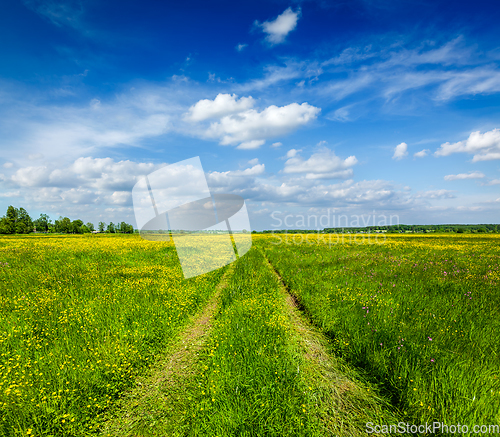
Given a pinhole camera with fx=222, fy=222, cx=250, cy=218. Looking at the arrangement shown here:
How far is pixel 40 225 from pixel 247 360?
200 metres

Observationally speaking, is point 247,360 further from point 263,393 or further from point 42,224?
point 42,224

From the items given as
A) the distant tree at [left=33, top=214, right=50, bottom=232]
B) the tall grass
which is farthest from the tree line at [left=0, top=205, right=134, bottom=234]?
the tall grass

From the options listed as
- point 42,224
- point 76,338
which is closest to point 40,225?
point 42,224

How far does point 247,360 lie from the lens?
4.47 meters

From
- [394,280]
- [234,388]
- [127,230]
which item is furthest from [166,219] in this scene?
[127,230]

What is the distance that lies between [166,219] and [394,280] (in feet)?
31.1

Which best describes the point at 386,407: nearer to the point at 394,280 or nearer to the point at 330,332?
the point at 330,332

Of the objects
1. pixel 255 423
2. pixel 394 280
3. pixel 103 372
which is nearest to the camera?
pixel 255 423

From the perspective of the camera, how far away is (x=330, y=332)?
5.77m

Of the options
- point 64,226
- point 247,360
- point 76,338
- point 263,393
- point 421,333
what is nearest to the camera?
point 263,393

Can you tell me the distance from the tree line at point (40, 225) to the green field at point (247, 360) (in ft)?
374

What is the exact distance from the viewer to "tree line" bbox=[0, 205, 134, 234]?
86.9 m

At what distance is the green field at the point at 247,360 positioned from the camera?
3234 millimetres

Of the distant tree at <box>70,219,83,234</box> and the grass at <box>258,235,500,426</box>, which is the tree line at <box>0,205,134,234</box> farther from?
the grass at <box>258,235,500,426</box>
